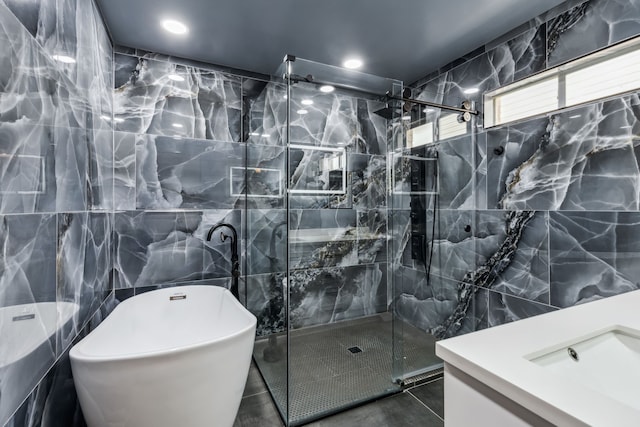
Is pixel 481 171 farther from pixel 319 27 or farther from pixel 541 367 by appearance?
pixel 541 367

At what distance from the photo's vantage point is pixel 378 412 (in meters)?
1.91

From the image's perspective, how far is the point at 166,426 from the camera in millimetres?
1207

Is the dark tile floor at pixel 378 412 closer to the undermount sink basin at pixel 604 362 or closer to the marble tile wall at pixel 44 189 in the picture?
the marble tile wall at pixel 44 189

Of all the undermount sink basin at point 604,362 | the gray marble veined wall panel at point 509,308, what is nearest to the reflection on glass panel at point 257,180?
the undermount sink basin at point 604,362

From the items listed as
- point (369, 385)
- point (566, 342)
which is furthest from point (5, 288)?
point (369, 385)

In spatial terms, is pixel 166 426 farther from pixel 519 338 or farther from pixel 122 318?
pixel 519 338

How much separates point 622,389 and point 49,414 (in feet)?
6.74

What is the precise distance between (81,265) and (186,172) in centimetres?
121

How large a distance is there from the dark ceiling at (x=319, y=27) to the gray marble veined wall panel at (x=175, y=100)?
151 mm

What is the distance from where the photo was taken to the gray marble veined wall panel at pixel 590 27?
1.65m

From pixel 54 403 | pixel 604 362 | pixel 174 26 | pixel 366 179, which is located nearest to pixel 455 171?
pixel 366 179

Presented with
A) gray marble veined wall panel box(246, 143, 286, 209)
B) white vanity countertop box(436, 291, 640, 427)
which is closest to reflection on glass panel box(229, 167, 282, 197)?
gray marble veined wall panel box(246, 143, 286, 209)

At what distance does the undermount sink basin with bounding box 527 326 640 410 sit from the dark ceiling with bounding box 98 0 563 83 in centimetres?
202

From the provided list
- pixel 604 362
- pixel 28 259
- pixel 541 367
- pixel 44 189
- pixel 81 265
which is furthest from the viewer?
pixel 81 265
